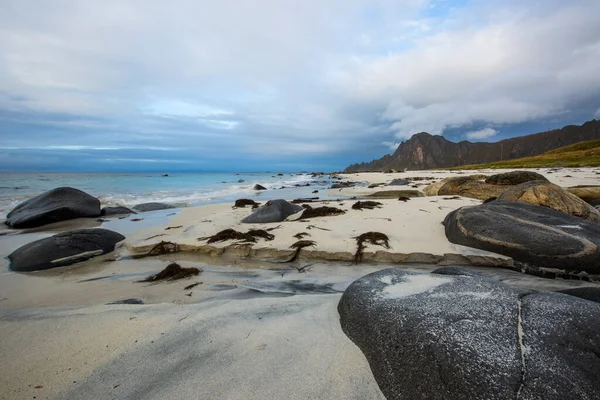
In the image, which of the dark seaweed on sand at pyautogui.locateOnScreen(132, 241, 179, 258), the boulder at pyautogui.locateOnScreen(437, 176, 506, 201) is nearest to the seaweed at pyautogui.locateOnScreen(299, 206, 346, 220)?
the dark seaweed on sand at pyautogui.locateOnScreen(132, 241, 179, 258)

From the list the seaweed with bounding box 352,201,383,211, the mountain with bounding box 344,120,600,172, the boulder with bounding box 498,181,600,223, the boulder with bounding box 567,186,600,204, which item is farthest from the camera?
the mountain with bounding box 344,120,600,172

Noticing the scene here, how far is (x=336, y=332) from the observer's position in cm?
227

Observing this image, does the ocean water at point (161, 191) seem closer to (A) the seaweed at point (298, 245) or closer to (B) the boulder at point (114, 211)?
(B) the boulder at point (114, 211)

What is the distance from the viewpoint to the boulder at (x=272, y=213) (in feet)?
24.7

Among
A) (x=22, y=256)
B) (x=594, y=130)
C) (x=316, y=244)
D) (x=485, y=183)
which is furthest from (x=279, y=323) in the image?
(x=594, y=130)

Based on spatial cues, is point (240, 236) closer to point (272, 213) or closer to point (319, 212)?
point (272, 213)

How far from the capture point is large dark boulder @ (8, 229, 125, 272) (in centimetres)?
480

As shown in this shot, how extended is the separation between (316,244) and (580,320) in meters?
3.86

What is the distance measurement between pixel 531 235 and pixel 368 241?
250cm

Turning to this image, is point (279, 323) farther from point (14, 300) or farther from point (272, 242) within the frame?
point (14, 300)

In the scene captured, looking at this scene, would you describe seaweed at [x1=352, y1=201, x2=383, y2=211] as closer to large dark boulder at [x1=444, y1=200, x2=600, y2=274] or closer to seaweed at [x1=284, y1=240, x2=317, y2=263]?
large dark boulder at [x1=444, y1=200, x2=600, y2=274]

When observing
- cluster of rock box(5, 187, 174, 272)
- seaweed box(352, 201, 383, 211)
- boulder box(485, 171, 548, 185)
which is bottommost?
cluster of rock box(5, 187, 174, 272)

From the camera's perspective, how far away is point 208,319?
2576mm

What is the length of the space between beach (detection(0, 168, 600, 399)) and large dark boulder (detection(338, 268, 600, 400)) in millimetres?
227
